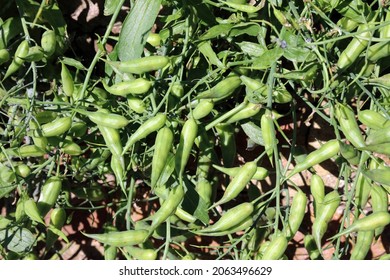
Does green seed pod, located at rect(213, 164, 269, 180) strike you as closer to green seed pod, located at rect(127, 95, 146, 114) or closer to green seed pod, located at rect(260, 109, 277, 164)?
green seed pod, located at rect(260, 109, 277, 164)

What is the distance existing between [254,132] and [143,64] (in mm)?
300

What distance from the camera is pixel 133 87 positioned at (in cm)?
A: 117

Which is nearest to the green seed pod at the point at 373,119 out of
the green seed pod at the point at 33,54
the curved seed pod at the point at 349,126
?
the curved seed pod at the point at 349,126

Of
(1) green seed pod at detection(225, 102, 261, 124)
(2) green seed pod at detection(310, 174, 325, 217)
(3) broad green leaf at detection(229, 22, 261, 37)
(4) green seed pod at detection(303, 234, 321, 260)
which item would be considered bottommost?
(4) green seed pod at detection(303, 234, 321, 260)

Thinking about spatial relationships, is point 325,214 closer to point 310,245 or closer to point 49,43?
point 310,245

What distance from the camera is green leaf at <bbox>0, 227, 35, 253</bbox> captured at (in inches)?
53.2

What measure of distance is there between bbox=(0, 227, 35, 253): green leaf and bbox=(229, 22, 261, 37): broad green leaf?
1.93 ft

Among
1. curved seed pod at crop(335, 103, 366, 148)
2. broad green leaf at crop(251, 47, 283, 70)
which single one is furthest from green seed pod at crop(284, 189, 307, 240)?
broad green leaf at crop(251, 47, 283, 70)

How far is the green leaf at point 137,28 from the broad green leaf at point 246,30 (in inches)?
6.0

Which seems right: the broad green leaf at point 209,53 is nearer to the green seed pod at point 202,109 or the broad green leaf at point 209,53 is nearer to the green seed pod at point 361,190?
the green seed pod at point 202,109

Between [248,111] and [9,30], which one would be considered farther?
[9,30]

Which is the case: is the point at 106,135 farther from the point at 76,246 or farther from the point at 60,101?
the point at 76,246

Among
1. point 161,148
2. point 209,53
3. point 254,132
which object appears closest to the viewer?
point 161,148

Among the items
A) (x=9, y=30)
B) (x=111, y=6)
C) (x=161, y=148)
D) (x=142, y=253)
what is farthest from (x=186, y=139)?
(x=9, y=30)
